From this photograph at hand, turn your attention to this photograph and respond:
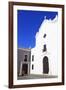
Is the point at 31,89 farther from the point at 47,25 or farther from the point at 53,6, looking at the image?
the point at 53,6

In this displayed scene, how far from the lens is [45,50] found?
1939mm

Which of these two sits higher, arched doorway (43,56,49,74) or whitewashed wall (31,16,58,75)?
whitewashed wall (31,16,58,75)

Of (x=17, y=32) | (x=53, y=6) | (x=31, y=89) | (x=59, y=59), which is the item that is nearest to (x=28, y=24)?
(x=17, y=32)

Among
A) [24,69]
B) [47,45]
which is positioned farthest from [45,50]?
[24,69]

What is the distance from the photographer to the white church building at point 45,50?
1.91 m

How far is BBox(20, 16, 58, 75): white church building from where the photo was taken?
1.91 m

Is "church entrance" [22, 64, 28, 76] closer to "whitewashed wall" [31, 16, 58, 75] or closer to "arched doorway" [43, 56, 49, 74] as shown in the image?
"whitewashed wall" [31, 16, 58, 75]

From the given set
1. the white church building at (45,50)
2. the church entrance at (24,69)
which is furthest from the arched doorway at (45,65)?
the church entrance at (24,69)

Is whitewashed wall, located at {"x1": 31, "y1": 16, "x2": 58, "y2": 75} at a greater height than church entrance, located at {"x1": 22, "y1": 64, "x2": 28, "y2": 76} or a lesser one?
greater

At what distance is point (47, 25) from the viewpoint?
1956 mm

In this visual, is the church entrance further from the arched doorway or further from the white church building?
the arched doorway

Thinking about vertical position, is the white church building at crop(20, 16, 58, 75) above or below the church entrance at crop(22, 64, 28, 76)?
above

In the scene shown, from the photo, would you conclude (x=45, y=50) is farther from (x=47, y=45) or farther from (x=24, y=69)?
(x=24, y=69)

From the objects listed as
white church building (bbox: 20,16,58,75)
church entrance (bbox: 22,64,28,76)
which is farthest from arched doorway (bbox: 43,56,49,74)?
church entrance (bbox: 22,64,28,76)
